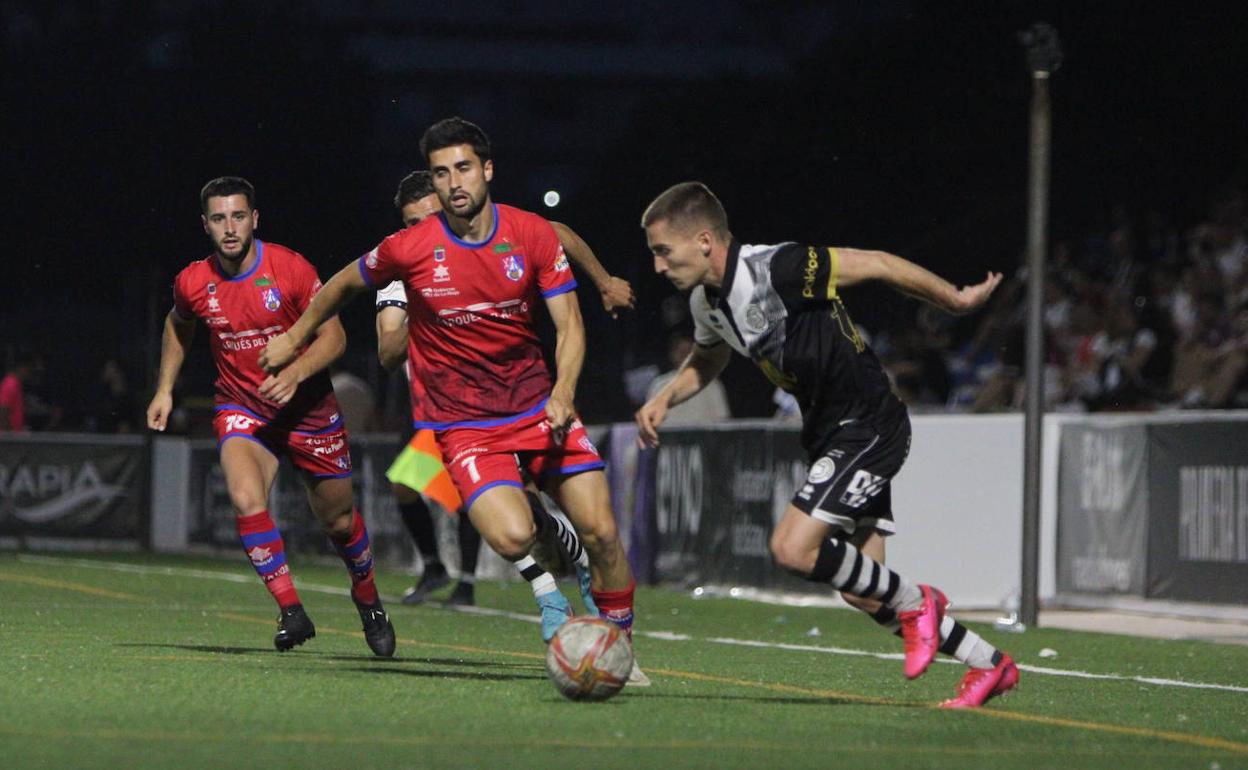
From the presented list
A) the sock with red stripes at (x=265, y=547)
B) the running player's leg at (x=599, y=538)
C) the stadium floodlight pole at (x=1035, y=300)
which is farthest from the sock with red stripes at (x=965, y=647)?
the stadium floodlight pole at (x=1035, y=300)

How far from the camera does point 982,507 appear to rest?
54.2 ft

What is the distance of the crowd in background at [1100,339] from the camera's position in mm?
19062

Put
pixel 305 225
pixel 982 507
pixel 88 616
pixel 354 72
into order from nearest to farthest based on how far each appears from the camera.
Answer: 1. pixel 88 616
2. pixel 982 507
3. pixel 305 225
4. pixel 354 72

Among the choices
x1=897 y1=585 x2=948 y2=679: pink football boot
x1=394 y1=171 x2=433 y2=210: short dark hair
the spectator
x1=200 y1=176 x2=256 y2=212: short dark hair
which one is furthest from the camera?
the spectator

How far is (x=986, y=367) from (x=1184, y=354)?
190 inches

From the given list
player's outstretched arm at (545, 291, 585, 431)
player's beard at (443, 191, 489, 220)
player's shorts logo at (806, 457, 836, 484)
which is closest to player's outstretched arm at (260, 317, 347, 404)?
player's beard at (443, 191, 489, 220)

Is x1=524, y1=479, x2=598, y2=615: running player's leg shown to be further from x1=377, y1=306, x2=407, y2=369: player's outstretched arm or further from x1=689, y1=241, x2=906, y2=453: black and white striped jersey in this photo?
x1=689, y1=241, x2=906, y2=453: black and white striped jersey

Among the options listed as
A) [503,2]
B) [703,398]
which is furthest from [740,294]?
[503,2]

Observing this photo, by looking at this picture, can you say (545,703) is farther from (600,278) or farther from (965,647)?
(600,278)

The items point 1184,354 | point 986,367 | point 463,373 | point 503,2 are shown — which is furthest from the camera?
point 503,2

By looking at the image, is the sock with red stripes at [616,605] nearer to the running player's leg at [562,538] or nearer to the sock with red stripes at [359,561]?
the running player's leg at [562,538]

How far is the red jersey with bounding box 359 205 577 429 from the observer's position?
877cm

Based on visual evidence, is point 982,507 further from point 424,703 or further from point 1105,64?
point 1105,64

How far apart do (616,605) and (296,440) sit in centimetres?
216
